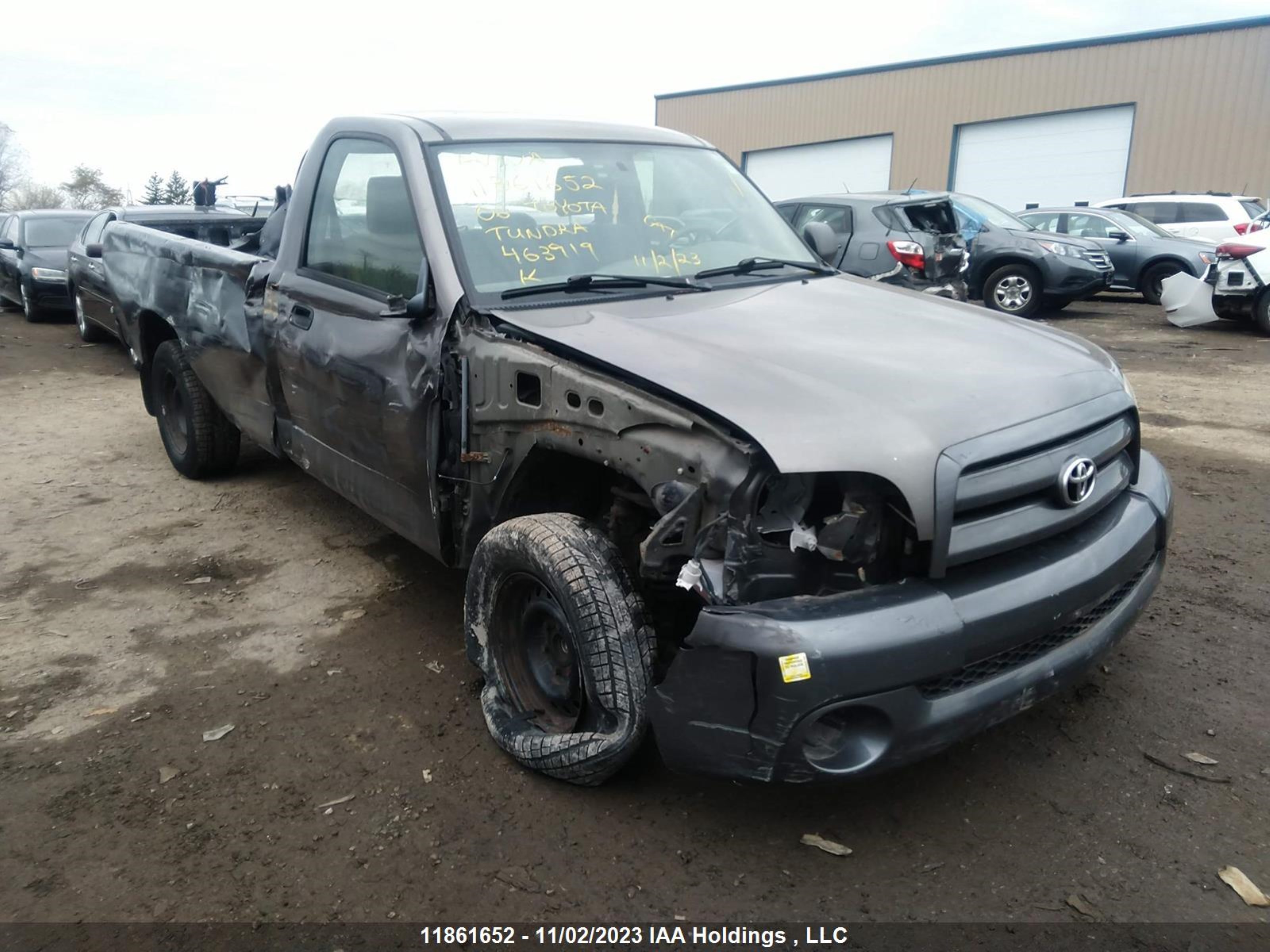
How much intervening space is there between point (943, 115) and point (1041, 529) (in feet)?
92.7

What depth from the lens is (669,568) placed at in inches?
95.1

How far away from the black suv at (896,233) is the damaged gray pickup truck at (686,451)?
246 inches

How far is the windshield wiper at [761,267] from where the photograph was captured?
352 centimetres

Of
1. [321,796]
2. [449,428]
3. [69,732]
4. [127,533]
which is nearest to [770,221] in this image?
[449,428]

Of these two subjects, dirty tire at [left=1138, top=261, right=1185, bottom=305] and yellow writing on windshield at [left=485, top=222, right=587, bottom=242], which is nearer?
yellow writing on windshield at [left=485, top=222, right=587, bottom=242]

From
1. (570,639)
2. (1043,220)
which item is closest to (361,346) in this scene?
(570,639)

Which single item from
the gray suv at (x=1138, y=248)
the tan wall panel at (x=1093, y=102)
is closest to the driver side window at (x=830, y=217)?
the gray suv at (x=1138, y=248)

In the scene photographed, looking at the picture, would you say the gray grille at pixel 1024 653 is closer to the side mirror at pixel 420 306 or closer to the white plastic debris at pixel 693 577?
the white plastic debris at pixel 693 577

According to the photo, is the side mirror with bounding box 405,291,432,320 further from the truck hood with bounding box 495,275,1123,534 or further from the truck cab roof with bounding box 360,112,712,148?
the truck cab roof with bounding box 360,112,712,148

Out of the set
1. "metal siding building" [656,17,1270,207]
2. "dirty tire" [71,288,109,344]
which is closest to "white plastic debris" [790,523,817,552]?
"dirty tire" [71,288,109,344]

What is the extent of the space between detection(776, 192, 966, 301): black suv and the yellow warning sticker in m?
7.87

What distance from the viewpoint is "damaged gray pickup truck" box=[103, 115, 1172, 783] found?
225 centimetres

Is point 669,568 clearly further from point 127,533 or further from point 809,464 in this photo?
point 127,533

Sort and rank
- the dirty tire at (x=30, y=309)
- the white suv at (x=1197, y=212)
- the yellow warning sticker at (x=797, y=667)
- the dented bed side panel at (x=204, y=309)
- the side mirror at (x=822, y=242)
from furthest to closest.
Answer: the white suv at (x=1197, y=212), the dirty tire at (x=30, y=309), the dented bed side panel at (x=204, y=309), the side mirror at (x=822, y=242), the yellow warning sticker at (x=797, y=667)
